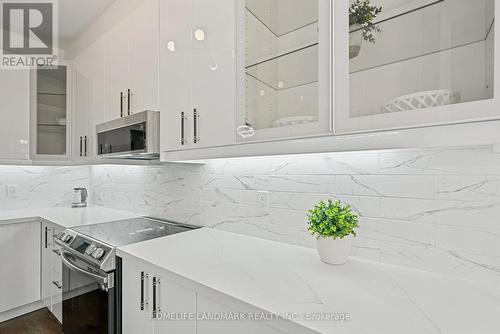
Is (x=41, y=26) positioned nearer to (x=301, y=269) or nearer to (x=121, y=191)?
(x=121, y=191)

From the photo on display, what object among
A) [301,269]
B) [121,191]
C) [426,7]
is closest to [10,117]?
[121,191]

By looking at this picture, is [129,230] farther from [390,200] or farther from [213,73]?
[390,200]

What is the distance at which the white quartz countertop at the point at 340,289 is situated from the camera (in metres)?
0.72

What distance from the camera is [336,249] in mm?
1114

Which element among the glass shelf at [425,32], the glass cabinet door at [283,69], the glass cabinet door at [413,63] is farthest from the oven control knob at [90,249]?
the glass shelf at [425,32]

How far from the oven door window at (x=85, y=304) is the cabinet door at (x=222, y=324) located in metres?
0.66

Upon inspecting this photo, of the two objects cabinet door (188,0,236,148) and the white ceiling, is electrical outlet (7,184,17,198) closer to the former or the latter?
the white ceiling

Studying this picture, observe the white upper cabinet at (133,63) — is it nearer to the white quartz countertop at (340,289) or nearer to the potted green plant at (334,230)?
the white quartz countertop at (340,289)

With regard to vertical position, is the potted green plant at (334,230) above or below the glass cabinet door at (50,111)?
below

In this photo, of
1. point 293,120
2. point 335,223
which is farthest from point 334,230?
point 293,120

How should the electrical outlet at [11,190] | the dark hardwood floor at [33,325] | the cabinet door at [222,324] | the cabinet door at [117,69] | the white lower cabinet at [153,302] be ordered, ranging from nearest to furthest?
1. the cabinet door at [222,324]
2. the white lower cabinet at [153,302]
3. the cabinet door at [117,69]
4. the dark hardwood floor at [33,325]
5. the electrical outlet at [11,190]

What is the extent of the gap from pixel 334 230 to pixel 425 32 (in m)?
0.75

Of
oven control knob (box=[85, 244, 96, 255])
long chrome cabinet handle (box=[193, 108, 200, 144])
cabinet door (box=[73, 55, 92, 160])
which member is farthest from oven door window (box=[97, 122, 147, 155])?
oven control knob (box=[85, 244, 96, 255])

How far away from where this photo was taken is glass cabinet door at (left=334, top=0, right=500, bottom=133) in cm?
73
